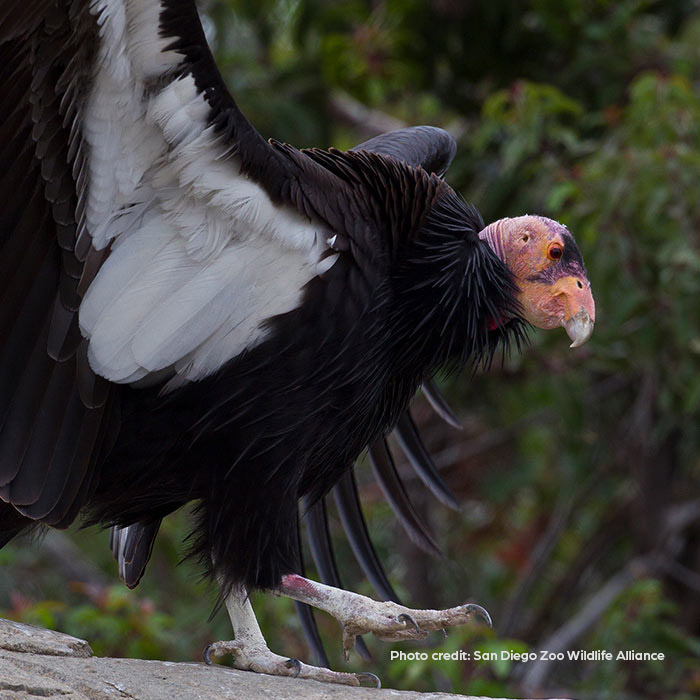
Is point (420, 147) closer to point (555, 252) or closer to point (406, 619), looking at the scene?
point (555, 252)

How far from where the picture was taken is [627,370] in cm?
654

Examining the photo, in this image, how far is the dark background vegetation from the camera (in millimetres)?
5699

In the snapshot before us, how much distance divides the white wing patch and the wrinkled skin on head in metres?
0.75

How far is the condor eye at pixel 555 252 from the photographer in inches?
154

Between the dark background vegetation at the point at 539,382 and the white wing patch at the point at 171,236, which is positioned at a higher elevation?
the white wing patch at the point at 171,236

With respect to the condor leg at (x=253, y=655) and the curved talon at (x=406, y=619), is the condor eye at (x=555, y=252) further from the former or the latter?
the condor leg at (x=253, y=655)

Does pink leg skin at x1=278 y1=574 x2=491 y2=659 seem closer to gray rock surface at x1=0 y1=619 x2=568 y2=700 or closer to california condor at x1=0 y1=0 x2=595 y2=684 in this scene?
california condor at x1=0 y1=0 x2=595 y2=684

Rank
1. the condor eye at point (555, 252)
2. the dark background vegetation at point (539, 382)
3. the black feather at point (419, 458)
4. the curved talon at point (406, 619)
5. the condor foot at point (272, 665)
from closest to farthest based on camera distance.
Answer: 1. the curved talon at point (406, 619)
2. the condor foot at point (272, 665)
3. the condor eye at point (555, 252)
4. the black feather at point (419, 458)
5. the dark background vegetation at point (539, 382)

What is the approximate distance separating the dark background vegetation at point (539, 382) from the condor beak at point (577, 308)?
5.09 feet

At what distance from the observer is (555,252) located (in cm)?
391

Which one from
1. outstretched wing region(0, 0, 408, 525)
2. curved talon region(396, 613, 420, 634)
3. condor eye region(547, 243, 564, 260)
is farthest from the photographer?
condor eye region(547, 243, 564, 260)

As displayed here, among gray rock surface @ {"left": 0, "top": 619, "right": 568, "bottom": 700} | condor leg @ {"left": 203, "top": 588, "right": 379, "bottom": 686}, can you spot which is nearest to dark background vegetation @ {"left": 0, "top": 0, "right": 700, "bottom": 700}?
condor leg @ {"left": 203, "top": 588, "right": 379, "bottom": 686}

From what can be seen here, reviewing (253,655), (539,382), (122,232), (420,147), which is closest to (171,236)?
(122,232)

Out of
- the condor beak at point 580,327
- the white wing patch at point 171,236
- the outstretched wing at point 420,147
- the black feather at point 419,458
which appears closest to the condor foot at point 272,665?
the white wing patch at point 171,236
